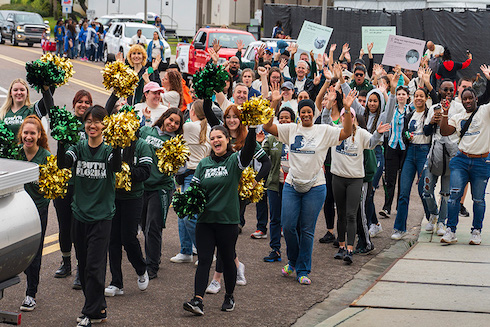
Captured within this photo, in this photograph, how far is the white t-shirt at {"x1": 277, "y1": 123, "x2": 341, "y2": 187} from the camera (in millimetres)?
8094

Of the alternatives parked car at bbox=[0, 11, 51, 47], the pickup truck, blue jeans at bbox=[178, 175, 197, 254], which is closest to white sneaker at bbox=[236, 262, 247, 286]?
blue jeans at bbox=[178, 175, 197, 254]

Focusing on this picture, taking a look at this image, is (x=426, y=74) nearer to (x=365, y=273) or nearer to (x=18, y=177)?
(x=365, y=273)

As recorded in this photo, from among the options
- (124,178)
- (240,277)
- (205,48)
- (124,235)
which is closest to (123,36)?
(205,48)

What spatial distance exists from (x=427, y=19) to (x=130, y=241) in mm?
22075

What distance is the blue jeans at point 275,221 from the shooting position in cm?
902

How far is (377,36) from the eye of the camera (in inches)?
626

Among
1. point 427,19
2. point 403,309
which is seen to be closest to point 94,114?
point 403,309

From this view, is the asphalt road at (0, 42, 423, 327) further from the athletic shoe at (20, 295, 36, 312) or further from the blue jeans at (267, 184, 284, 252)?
the blue jeans at (267, 184, 284, 252)

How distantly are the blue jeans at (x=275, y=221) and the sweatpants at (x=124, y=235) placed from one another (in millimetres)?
1966

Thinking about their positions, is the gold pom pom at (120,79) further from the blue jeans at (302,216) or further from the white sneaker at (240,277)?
the white sneaker at (240,277)

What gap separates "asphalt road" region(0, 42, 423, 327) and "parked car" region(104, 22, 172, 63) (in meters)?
21.9

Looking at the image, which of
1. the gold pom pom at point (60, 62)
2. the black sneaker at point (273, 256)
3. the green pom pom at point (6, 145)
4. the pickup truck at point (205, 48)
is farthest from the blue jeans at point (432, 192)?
the pickup truck at point (205, 48)

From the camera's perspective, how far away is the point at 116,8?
46.7 m

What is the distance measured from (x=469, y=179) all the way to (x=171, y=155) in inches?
166
